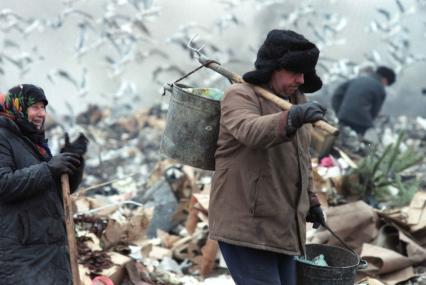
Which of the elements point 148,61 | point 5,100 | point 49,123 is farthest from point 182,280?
point 148,61

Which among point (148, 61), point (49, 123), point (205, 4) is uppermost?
point (205, 4)

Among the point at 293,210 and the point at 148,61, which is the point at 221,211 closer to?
the point at 293,210

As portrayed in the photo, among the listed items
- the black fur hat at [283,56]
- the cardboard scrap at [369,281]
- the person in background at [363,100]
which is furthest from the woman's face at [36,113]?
the person in background at [363,100]

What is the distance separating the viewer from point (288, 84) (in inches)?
125

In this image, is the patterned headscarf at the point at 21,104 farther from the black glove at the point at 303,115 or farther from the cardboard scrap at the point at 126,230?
the cardboard scrap at the point at 126,230

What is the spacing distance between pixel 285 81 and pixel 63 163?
1.19 metres

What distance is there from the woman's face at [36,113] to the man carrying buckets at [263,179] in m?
0.94

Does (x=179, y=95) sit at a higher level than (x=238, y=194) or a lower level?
higher

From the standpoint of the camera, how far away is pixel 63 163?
321 centimetres

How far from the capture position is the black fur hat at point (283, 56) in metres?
3.04

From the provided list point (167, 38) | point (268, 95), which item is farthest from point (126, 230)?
point (167, 38)

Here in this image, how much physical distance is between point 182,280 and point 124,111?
40.1ft

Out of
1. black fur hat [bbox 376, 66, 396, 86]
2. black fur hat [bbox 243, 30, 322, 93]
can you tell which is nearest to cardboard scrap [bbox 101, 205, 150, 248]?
black fur hat [bbox 243, 30, 322, 93]

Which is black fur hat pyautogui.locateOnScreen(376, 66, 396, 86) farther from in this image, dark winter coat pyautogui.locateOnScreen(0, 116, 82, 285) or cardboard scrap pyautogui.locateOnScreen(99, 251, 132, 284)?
dark winter coat pyautogui.locateOnScreen(0, 116, 82, 285)
